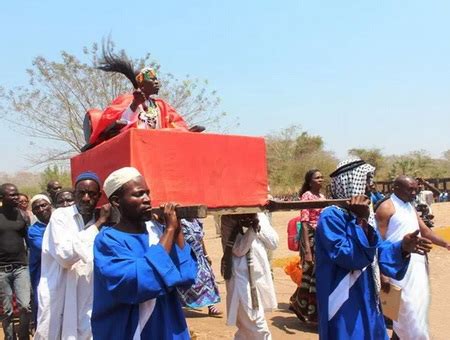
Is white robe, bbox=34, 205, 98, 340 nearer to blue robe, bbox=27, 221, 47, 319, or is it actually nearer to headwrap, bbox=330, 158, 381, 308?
blue robe, bbox=27, 221, 47, 319

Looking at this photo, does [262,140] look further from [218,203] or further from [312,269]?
[312,269]

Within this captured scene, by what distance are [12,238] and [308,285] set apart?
359 centimetres

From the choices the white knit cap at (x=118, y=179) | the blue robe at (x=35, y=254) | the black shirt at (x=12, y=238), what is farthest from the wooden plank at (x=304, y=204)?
the black shirt at (x=12, y=238)

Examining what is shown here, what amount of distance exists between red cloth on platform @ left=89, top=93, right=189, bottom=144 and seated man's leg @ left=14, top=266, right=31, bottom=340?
2955mm

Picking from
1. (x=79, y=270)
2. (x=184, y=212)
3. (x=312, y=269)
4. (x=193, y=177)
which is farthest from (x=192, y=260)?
(x=312, y=269)

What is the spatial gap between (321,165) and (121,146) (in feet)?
128

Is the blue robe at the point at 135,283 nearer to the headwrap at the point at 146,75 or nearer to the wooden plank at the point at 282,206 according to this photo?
the wooden plank at the point at 282,206

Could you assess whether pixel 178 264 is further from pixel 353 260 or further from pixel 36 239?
→ pixel 36 239

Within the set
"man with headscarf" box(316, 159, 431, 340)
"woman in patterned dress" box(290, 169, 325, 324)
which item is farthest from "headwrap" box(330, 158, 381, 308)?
"woman in patterned dress" box(290, 169, 325, 324)

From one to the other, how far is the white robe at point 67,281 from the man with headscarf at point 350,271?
1724mm

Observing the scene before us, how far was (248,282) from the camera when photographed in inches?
228

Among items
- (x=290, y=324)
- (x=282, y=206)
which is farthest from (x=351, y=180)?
(x=290, y=324)

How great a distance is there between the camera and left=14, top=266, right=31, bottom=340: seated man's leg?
655 cm

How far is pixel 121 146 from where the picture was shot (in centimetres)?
378
